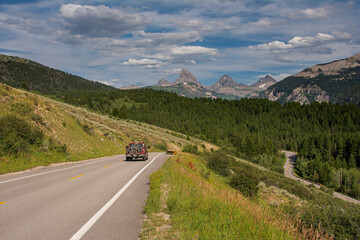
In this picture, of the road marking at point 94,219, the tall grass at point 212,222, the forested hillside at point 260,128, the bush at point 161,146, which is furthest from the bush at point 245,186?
the forested hillside at point 260,128

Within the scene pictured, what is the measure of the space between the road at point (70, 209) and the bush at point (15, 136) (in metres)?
5.34

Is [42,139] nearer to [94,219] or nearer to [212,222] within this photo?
Result: [94,219]

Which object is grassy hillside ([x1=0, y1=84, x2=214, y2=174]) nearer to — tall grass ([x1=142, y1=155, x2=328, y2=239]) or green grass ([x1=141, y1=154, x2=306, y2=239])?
green grass ([x1=141, y1=154, x2=306, y2=239])

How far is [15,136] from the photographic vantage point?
1698 cm

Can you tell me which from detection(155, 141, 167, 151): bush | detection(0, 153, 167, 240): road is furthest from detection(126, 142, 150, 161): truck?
detection(155, 141, 167, 151): bush

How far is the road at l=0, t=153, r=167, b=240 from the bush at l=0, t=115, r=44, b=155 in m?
5.34

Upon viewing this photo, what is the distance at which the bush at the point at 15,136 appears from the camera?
1559 cm

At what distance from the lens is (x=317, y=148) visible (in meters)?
129

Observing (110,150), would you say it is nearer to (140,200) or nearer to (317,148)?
(140,200)

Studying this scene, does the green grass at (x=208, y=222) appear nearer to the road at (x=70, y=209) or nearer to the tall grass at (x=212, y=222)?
the tall grass at (x=212, y=222)

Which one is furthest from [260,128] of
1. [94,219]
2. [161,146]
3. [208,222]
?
[94,219]

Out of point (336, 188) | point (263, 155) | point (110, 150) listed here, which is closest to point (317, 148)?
point (263, 155)

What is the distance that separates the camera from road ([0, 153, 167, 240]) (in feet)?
17.0

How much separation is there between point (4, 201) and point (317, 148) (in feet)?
478
